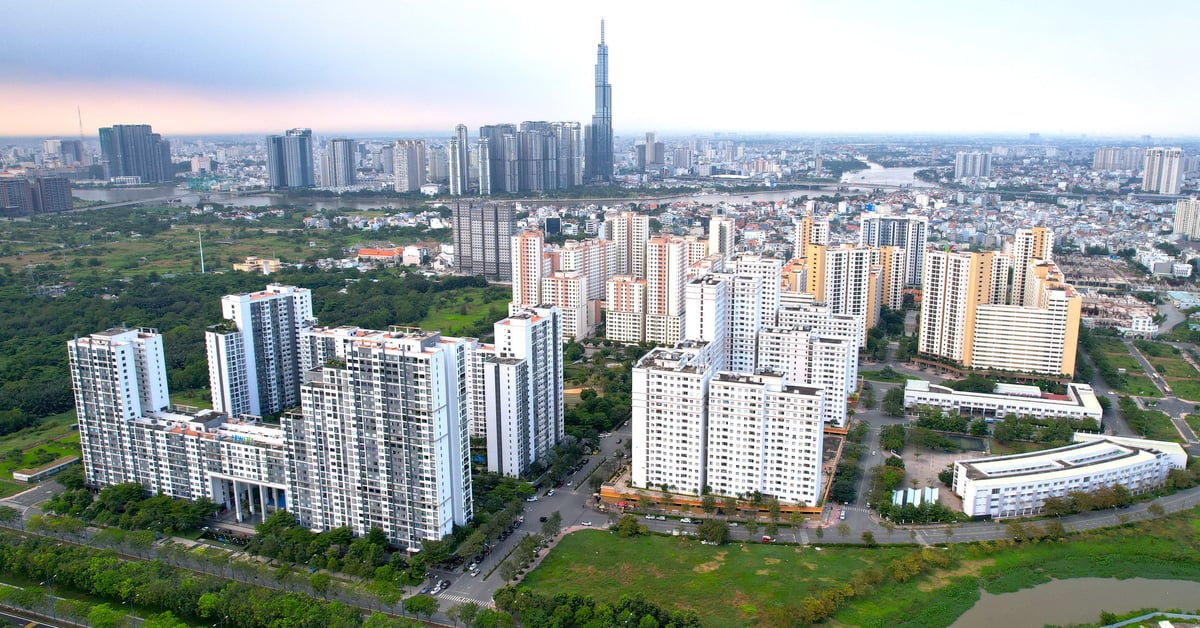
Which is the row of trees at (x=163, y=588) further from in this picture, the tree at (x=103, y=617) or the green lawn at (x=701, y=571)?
the green lawn at (x=701, y=571)

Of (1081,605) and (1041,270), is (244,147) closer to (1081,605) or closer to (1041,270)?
(1041,270)

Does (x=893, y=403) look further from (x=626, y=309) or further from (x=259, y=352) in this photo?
(x=259, y=352)

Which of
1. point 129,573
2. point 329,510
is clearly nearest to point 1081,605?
point 329,510

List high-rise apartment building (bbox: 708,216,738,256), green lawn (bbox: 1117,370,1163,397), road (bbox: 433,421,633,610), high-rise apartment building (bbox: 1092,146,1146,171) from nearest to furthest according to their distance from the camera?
road (bbox: 433,421,633,610) < green lawn (bbox: 1117,370,1163,397) < high-rise apartment building (bbox: 708,216,738,256) < high-rise apartment building (bbox: 1092,146,1146,171)

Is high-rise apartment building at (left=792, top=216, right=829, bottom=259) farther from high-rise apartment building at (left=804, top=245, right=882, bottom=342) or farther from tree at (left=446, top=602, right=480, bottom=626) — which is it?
tree at (left=446, top=602, right=480, bottom=626)

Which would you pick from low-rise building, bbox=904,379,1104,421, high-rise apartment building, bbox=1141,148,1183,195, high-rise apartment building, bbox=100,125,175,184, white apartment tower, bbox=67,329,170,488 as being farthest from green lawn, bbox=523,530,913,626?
high-rise apartment building, bbox=100,125,175,184

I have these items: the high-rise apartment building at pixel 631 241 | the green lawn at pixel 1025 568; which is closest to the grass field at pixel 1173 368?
the green lawn at pixel 1025 568

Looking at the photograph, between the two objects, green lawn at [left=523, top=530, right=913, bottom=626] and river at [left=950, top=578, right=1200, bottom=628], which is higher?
green lawn at [left=523, top=530, right=913, bottom=626]

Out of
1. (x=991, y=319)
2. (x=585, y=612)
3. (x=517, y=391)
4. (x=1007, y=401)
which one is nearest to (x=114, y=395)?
(x=517, y=391)
